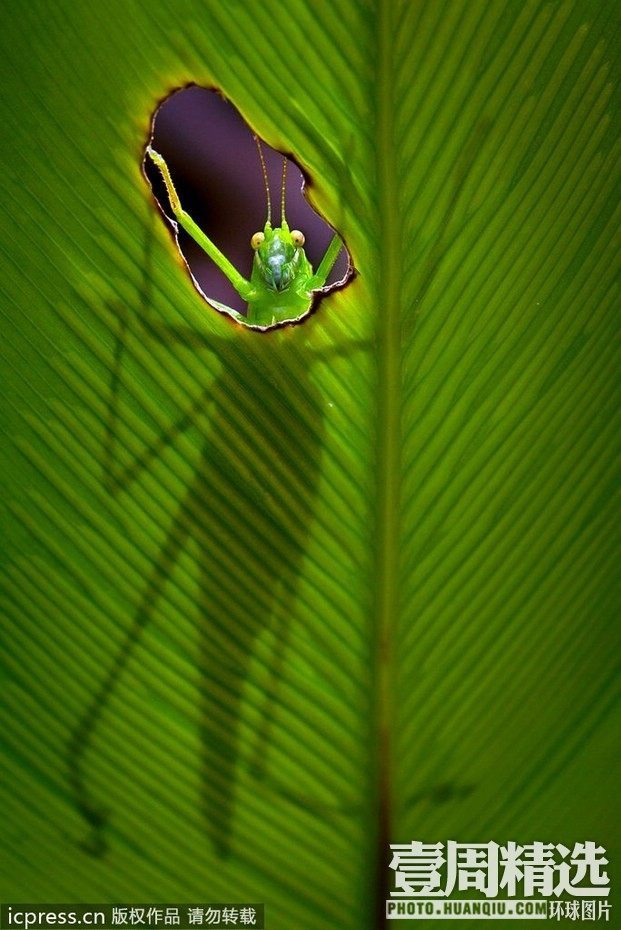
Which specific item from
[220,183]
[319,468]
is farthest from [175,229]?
[220,183]

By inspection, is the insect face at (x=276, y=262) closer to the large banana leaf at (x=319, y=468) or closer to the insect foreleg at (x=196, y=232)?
the insect foreleg at (x=196, y=232)

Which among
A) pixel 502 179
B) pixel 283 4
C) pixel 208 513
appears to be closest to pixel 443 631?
pixel 208 513

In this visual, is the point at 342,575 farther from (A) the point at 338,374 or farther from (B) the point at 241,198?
(B) the point at 241,198

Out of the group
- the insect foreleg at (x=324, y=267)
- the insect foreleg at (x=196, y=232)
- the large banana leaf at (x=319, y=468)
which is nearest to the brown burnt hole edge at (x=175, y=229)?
the large banana leaf at (x=319, y=468)

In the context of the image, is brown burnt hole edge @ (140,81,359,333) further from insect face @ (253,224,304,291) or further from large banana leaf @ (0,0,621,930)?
insect face @ (253,224,304,291)

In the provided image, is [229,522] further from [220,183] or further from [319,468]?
[220,183]

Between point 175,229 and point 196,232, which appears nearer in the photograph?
point 175,229

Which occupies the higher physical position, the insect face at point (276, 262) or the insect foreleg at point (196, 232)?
the insect face at point (276, 262)
